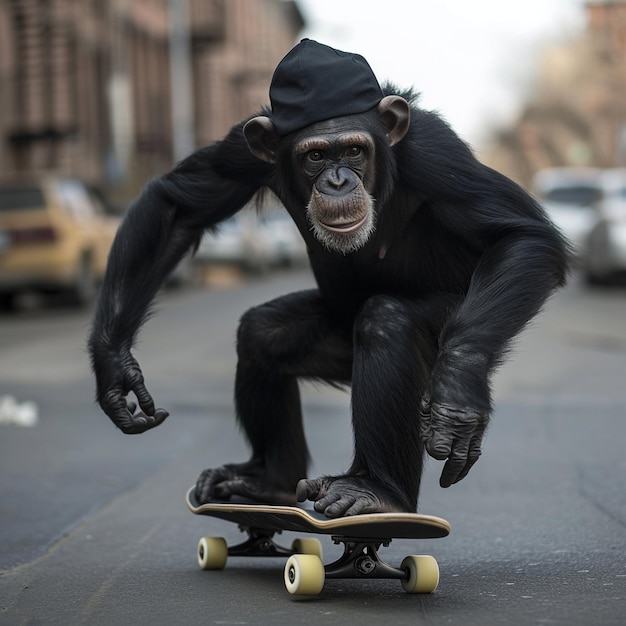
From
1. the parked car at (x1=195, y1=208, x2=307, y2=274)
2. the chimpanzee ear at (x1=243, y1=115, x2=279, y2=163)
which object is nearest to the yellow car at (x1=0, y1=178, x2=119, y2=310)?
the parked car at (x1=195, y1=208, x2=307, y2=274)

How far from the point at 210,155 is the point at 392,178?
697 mm

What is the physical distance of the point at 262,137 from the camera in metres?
4.25

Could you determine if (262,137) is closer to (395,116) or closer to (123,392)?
(395,116)

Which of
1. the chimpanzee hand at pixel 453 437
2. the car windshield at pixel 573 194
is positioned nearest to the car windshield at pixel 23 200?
the car windshield at pixel 573 194

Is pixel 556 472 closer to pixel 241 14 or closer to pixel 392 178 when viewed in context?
pixel 392 178

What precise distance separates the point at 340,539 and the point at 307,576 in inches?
5.3

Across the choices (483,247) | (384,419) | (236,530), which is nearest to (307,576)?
(384,419)

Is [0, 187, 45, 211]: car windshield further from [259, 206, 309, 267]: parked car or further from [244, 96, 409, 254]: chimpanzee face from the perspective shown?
[259, 206, 309, 267]: parked car

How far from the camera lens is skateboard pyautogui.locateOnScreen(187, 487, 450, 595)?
3.96 meters

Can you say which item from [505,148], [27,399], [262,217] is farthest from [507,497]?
[505,148]

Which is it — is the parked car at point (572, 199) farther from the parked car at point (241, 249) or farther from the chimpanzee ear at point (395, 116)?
the chimpanzee ear at point (395, 116)

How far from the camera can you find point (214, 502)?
4664mm

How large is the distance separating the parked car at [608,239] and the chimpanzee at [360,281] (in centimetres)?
1731

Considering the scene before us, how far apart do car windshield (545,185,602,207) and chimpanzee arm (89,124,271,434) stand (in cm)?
2512
